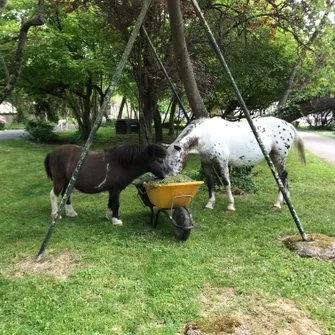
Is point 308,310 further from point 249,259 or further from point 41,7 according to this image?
point 41,7

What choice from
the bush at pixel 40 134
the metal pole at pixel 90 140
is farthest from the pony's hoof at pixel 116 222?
the bush at pixel 40 134

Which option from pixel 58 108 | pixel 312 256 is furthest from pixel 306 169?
pixel 58 108

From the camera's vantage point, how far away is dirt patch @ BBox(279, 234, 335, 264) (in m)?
3.99

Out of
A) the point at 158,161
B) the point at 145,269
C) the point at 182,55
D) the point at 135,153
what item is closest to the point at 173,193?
the point at 158,161

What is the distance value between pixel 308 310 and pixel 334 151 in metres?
14.9

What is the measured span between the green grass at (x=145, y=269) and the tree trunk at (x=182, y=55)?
A: 6.49 ft

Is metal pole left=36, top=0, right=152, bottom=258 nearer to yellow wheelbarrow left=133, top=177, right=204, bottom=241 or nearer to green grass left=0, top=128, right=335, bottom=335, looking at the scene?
green grass left=0, top=128, right=335, bottom=335

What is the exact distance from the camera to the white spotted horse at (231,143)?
227 inches

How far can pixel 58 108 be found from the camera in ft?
109

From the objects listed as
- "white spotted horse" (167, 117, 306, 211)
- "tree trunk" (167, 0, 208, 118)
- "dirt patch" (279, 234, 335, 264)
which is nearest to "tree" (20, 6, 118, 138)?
"tree trunk" (167, 0, 208, 118)

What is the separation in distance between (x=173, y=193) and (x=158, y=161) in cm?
71

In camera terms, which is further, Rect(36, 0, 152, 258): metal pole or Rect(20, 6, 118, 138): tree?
Rect(20, 6, 118, 138): tree

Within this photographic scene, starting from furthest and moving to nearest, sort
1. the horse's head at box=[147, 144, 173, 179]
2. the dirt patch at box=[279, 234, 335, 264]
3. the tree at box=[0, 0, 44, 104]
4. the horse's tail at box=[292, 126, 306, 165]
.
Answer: the horse's tail at box=[292, 126, 306, 165], the horse's head at box=[147, 144, 173, 179], the dirt patch at box=[279, 234, 335, 264], the tree at box=[0, 0, 44, 104]

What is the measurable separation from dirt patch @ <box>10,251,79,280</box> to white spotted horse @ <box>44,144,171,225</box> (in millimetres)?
1295
